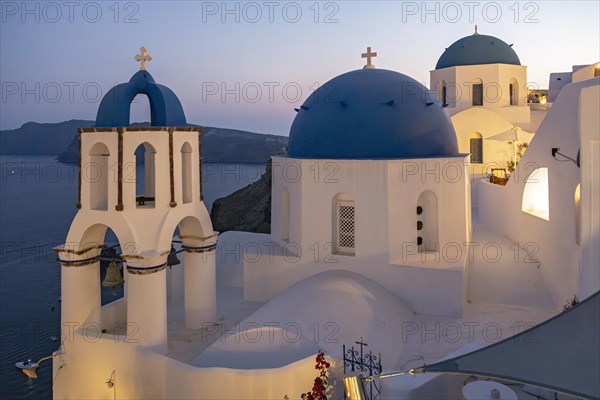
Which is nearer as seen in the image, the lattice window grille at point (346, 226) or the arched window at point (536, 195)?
the lattice window grille at point (346, 226)

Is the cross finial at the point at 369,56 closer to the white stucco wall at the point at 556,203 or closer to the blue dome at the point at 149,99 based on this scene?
the white stucco wall at the point at 556,203

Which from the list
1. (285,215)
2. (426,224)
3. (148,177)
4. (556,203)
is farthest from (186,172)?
(556,203)

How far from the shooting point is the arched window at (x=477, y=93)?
24.4 metres

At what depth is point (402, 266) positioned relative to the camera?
36.0 feet

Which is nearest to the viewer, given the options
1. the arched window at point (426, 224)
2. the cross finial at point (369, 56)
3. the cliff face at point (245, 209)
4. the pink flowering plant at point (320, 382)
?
the pink flowering plant at point (320, 382)

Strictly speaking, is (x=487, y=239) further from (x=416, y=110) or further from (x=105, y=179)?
(x=105, y=179)

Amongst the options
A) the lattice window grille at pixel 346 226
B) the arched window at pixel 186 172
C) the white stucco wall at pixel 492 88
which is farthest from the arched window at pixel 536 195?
the white stucco wall at pixel 492 88

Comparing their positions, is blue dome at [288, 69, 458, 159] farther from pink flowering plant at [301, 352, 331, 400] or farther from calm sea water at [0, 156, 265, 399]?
calm sea water at [0, 156, 265, 399]

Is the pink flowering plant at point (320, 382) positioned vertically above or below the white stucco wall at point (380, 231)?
below

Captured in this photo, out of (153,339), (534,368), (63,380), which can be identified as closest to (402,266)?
(153,339)

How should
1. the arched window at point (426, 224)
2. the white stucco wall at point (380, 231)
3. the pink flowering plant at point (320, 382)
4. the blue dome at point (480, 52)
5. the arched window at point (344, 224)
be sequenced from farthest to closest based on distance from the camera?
the blue dome at point (480, 52), the arched window at point (426, 224), the arched window at point (344, 224), the white stucco wall at point (380, 231), the pink flowering plant at point (320, 382)

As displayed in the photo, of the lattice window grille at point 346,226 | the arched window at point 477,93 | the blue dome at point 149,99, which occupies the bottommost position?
the lattice window grille at point 346,226

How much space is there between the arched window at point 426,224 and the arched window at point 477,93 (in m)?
14.8

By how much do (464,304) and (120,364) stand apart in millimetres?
6961
